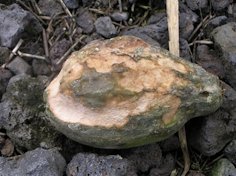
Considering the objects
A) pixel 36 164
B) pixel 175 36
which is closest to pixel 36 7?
pixel 175 36

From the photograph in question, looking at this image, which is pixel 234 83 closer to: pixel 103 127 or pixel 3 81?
pixel 103 127

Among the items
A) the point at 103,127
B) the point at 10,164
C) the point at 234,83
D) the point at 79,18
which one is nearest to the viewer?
the point at 103,127

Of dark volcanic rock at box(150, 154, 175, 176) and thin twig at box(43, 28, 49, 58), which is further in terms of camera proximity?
thin twig at box(43, 28, 49, 58)

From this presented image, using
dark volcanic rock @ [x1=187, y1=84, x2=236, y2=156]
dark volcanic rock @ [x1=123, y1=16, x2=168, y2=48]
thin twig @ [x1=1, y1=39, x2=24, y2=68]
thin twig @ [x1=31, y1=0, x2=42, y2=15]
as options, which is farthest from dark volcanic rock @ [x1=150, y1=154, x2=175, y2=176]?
thin twig @ [x1=31, y1=0, x2=42, y2=15]

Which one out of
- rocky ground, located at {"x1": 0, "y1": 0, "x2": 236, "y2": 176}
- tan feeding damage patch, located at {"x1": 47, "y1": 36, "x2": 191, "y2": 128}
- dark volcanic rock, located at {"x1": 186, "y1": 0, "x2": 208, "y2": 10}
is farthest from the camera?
dark volcanic rock, located at {"x1": 186, "y1": 0, "x2": 208, "y2": 10}

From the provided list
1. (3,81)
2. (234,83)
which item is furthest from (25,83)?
(234,83)

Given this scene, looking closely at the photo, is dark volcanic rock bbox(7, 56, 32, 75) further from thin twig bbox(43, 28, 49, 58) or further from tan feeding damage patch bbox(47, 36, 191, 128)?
tan feeding damage patch bbox(47, 36, 191, 128)

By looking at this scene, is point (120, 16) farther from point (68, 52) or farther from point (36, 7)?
point (36, 7)
